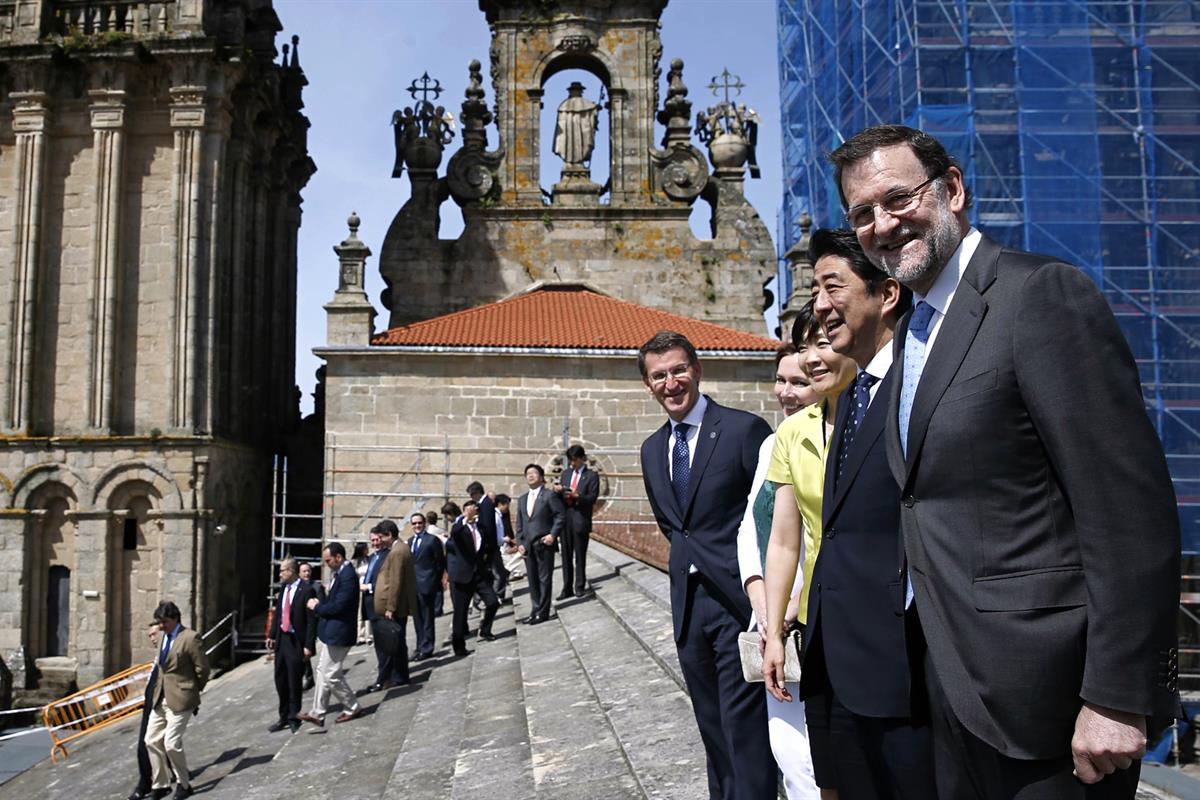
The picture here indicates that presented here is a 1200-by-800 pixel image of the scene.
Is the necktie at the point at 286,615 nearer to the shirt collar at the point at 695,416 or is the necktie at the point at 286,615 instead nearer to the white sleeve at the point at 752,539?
the shirt collar at the point at 695,416

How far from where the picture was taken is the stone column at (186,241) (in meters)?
19.2

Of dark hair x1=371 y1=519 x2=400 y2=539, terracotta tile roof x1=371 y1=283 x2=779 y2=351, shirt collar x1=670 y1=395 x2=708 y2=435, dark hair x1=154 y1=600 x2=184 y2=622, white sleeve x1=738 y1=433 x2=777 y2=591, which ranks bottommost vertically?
dark hair x1=154 y1=600 x2=184 y2=622

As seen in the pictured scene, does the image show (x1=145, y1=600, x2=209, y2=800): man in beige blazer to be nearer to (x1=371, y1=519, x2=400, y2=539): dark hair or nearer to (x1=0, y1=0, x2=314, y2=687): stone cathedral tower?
(x1=371, y1=519, x2=400, y2=539): dark hair

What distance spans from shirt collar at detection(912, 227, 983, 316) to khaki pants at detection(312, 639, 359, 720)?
332 inches

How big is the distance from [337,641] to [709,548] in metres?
6.69

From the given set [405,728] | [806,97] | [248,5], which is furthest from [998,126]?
[248,5]

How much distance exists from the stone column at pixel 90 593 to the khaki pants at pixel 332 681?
10.7m

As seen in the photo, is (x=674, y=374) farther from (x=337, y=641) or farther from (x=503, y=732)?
(x=337, y=641)

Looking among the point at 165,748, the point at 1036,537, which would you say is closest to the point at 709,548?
the point at 1036,537

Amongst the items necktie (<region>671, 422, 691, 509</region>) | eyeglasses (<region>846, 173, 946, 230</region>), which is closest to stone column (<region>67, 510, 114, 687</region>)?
necktie (<region>671, 422, 691, 509</region>)

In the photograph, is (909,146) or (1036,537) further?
(909,146)

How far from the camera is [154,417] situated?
19344 mm

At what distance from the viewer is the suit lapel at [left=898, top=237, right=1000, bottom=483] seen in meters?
1.89

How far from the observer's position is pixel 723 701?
352cm
